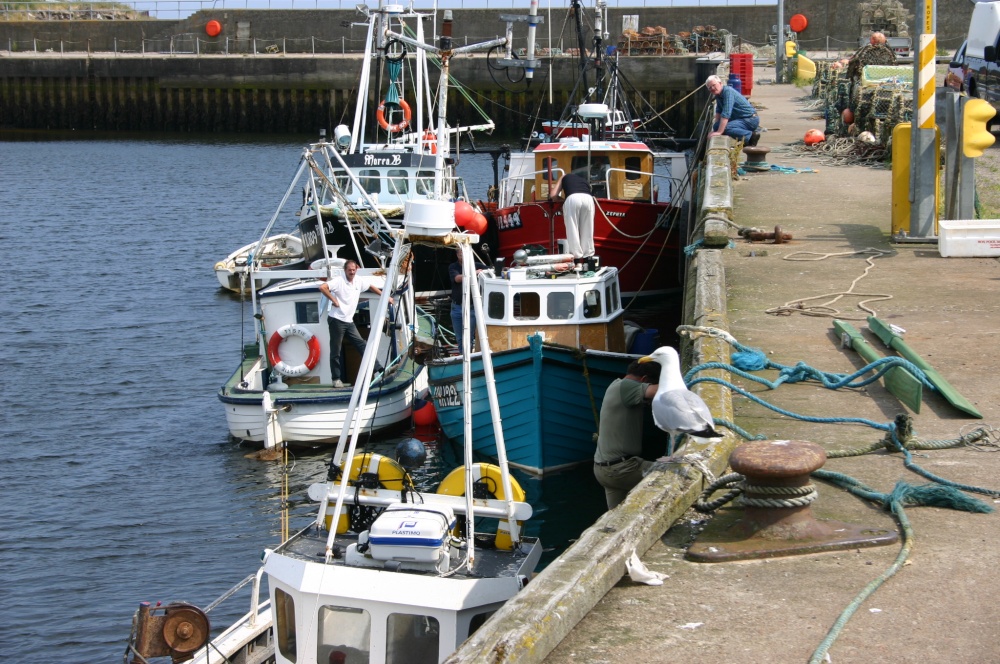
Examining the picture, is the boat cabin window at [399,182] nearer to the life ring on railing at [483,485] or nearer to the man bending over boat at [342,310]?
the man bending over boat at [342,310]

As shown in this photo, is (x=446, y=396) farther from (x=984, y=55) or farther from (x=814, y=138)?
(x=984, y=55)

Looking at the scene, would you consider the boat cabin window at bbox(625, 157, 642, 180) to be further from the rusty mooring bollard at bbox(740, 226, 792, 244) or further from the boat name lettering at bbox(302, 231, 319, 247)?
the rusty mooring bollard at bbox(740, 226, 792, 244)

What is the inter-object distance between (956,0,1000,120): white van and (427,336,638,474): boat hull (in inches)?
352

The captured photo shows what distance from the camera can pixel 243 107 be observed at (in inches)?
2140

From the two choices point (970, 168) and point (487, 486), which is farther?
point (970, 168)

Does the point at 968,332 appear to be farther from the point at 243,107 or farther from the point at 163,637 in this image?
the point at 243,107

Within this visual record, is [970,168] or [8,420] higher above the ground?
[970,168]

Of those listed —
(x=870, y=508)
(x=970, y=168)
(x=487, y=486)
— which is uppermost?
(x=970, y=168)

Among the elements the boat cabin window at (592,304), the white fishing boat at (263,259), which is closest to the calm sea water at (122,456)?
the white fishing boat at (263,259)

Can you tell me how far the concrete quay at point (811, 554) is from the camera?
4426mm

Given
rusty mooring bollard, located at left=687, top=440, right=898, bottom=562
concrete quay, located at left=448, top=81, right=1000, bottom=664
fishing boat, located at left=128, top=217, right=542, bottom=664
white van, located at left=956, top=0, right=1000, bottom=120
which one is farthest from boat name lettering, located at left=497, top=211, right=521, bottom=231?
rusty mooring bollard, located at left=687, top=440, right=898, bottom=562

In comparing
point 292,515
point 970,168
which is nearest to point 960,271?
point 970,168

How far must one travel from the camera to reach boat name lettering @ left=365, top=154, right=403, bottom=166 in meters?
21.8

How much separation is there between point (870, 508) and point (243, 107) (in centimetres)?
5179
